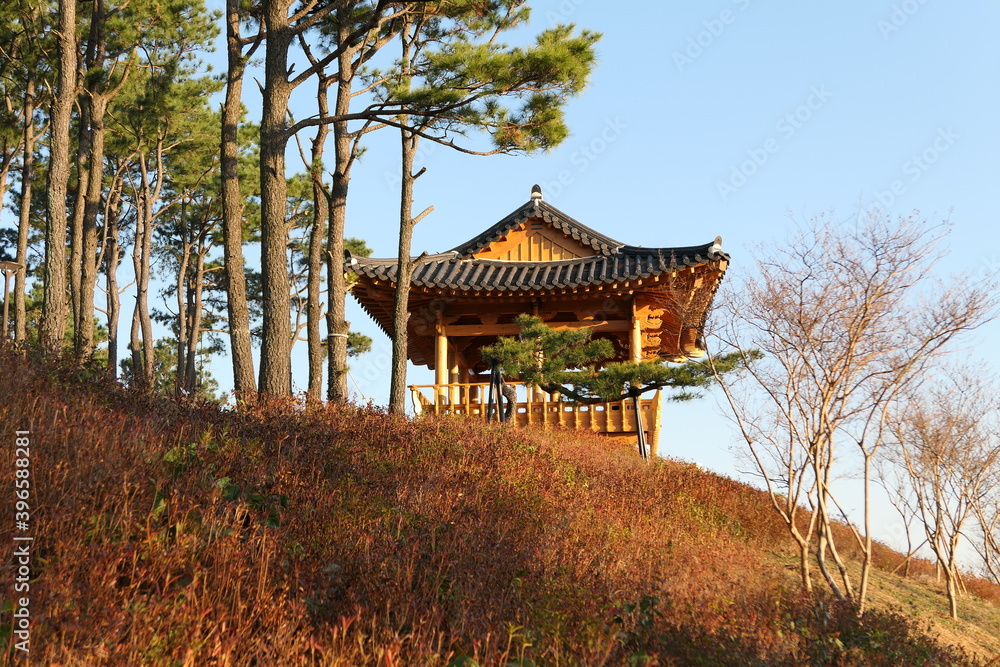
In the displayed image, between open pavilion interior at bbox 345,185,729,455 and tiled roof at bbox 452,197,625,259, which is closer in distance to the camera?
open pavilion interior at bbox 345,185,729,455

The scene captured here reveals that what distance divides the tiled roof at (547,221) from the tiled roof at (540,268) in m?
0.04

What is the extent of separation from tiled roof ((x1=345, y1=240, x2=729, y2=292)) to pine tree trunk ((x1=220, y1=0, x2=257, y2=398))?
3753mm

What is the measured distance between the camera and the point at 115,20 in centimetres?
1712

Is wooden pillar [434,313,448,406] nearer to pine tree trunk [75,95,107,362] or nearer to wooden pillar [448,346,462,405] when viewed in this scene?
wooden pillar [448,346,462,405]

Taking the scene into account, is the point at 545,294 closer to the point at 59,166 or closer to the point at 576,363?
the point at 576,363

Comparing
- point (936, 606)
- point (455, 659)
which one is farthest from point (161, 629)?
point (936, 606)

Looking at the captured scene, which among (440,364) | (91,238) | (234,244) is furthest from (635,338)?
(91,238)

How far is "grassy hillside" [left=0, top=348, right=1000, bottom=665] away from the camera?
3830 millimetres

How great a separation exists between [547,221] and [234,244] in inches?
319

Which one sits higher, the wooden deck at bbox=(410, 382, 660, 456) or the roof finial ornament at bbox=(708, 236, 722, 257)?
the roof finial ornament at bbox=(708, 236, 722, 257)

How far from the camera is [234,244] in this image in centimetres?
976

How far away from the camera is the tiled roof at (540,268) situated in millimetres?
14070

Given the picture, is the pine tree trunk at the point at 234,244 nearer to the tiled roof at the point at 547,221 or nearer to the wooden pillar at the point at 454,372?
the wooden pillar at the point at 454,372

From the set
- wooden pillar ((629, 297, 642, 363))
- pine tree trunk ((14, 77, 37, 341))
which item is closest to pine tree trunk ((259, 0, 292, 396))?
wooden pillar ((629, 297, 642, 363))
